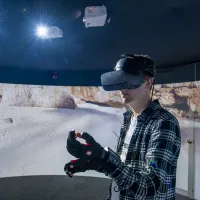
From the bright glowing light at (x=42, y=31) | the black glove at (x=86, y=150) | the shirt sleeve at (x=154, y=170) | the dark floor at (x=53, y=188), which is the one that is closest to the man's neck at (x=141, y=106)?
the shirt sleeve at (x=154, y=170)

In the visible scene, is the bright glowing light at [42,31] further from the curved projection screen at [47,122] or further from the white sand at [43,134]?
the white sand at [43,134]

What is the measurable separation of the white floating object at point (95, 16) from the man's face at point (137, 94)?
1.20 metres

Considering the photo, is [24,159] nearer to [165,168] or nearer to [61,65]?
[61,65]

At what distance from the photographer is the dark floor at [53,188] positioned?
366 centimetres

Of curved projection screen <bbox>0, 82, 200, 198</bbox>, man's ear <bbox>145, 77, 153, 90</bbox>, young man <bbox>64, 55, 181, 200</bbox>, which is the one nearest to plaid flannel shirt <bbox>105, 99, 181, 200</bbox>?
young man <bbox>64, 55, 181, 200</bbox>

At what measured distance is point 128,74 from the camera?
3.67ft

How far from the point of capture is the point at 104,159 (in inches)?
35.2

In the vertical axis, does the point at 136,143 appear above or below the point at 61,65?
below

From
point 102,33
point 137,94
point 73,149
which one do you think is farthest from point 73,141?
point 102,33

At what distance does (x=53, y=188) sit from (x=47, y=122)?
1.18m

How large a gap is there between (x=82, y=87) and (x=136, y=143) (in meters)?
3.32

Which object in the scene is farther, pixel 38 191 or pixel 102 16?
pixel 38 191

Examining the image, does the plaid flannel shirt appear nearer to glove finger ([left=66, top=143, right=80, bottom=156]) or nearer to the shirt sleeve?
the shirt sleeve

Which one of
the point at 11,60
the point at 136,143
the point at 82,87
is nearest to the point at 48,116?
the point at 82,87
